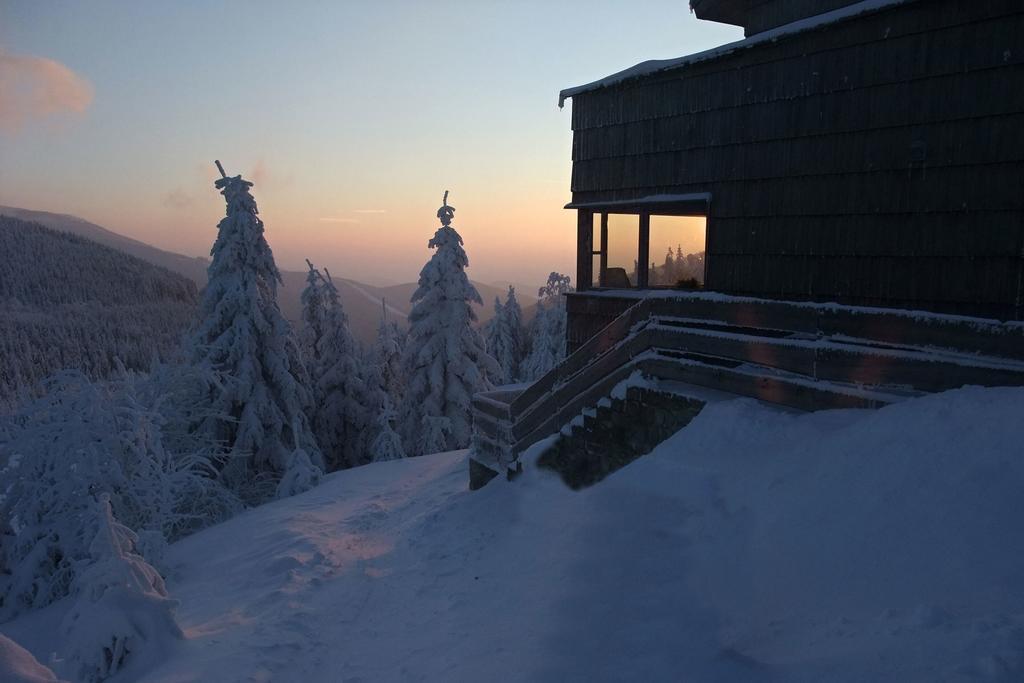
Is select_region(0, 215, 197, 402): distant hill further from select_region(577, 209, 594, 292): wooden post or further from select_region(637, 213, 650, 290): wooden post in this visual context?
select_region(637, 213, 650, 290): wooden post

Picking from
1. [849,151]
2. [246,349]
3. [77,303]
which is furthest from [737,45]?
[77,303]

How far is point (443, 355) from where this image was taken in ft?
86.9

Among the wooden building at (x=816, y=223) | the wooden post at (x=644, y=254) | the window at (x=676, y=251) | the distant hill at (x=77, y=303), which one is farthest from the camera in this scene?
the distant hill at (x=77, y=303)

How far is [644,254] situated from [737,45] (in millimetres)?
3899

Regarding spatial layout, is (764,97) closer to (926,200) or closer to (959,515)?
(926,200)

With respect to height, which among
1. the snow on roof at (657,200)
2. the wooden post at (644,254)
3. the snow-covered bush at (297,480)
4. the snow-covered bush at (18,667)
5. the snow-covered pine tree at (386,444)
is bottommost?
the snow-covered pine tree at (386,444)

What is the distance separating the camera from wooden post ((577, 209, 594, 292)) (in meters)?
12.3

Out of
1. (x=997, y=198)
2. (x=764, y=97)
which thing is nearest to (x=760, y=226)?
(x=764, y=97)

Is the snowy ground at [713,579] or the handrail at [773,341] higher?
the handrail at [773,341]

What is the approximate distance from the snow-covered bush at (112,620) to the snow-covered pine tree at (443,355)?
63.5 feet

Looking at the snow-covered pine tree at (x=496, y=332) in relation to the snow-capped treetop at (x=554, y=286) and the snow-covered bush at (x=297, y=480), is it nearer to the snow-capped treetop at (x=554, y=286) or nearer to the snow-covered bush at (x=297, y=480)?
the snow-capped treetop at (x=554, y=286)

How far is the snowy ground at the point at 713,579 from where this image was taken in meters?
3.70

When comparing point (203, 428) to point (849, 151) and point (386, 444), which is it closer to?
point (386, 444)

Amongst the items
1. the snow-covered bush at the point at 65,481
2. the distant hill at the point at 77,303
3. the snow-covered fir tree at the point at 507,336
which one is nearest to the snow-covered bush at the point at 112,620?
the snow-covered bush at the point at 65,481
